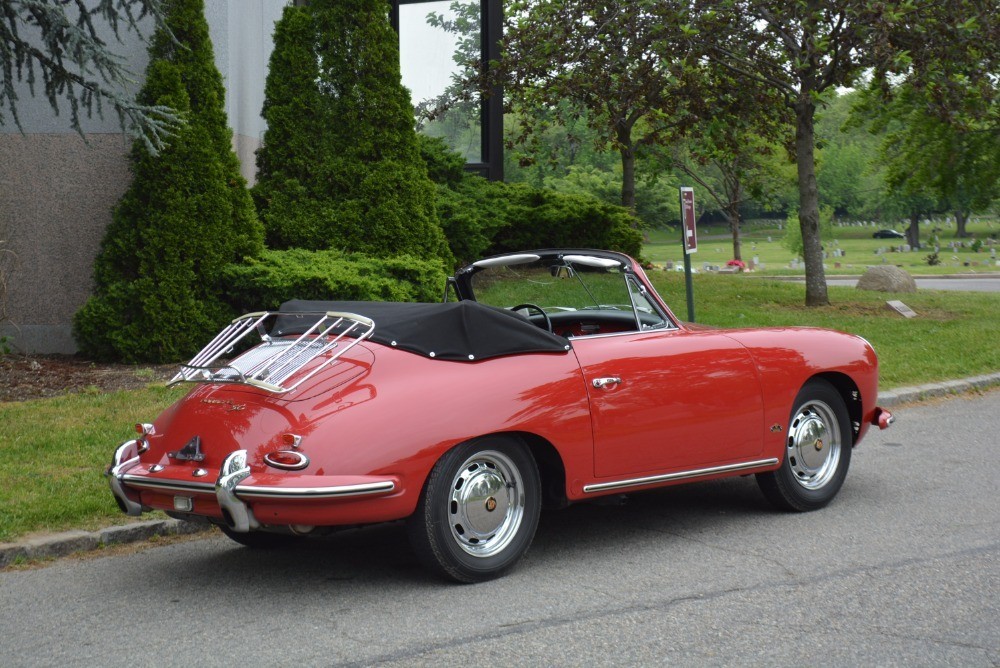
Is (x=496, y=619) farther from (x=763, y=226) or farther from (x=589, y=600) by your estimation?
(x=763, y=226)

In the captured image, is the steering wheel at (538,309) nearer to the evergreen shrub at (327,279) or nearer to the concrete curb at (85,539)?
the concrete curb at (85,539)

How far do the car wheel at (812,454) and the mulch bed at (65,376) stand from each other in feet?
20.6

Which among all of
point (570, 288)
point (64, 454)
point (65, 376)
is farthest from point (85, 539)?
point (65, 376)

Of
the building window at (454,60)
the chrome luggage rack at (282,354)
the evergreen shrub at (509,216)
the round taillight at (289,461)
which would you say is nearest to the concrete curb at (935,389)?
the chrome luggage rack at (282,354)

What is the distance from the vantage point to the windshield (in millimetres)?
6273

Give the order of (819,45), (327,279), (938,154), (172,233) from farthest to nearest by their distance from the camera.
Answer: (938,154) < (819,45) < (172,233) < (327,279)

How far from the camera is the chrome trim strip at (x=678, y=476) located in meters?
5.64

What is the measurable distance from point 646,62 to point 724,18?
132 centimetres

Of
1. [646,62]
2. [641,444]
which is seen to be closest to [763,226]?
[646,62]

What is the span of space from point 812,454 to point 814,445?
5cm

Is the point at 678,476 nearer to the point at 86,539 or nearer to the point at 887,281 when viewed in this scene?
the point at 86,539

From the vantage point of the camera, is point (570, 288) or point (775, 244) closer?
point (570, 288)

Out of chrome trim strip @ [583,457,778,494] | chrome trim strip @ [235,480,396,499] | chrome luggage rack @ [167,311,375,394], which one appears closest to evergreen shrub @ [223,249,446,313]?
chrome luggage rack @ [167,311,375,394]

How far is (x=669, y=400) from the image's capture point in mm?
5871
